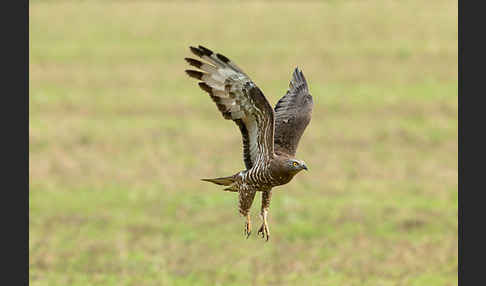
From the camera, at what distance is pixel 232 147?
74.2 feet

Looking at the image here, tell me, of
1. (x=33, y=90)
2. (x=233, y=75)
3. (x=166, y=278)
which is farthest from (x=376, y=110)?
(x=233, y=75)

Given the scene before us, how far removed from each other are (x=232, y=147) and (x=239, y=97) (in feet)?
47.0

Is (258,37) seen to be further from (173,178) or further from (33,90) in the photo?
(173,178)

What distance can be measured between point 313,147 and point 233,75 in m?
14.4

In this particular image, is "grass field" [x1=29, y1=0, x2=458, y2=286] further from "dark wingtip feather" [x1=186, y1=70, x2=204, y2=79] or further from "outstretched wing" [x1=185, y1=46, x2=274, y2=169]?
"dark wingtip feather" [x1=186, y1=70, x2=204, y2=79]

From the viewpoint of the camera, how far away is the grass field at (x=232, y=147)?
15.9 m

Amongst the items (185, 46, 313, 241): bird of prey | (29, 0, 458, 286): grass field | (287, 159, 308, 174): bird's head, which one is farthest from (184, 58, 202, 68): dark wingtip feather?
(29, 0, 458, 286): grass field

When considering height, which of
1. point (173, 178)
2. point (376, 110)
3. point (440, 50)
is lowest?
point (173, 178)

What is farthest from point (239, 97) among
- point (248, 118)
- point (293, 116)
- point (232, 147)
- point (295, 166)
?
point (232, 147)

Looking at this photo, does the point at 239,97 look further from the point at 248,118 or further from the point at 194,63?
the point at 194,63

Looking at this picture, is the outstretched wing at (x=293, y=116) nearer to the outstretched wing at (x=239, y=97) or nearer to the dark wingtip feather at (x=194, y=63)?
the outstretched wing at (x=239, y=97)

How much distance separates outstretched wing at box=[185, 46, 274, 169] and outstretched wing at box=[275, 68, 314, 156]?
59cm

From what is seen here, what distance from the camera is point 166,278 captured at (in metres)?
14.9

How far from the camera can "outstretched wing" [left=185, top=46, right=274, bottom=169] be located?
818 centimetres
